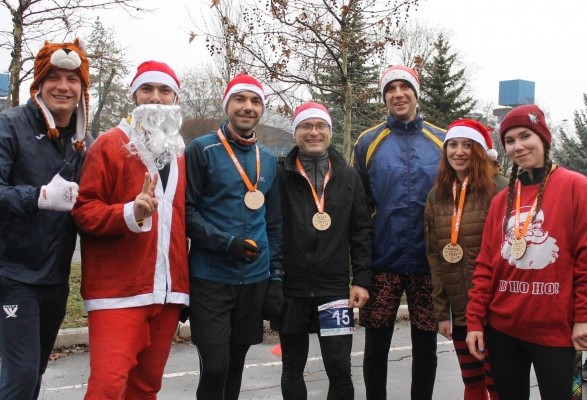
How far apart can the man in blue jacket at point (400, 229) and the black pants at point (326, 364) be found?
0.40 m

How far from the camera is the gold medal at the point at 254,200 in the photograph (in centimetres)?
380

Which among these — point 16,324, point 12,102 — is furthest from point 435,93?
point 16,324

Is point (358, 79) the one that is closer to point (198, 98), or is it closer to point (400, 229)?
point (400, 229)

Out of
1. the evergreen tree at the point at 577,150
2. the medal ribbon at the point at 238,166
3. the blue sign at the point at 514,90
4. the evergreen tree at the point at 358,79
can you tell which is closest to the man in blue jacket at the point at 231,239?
the medal ribbon at the point at 238,166

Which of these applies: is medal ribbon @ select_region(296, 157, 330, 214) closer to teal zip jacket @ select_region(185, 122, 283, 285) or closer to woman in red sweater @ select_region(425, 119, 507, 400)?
teal zip jacket @ select_region(185, 122, 283, 285)

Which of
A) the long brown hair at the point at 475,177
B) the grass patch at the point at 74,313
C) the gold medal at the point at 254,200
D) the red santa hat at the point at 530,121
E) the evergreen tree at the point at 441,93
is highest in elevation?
the evergreen tree at the point at 441,93

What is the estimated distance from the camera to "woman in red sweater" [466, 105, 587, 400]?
3.18 meters

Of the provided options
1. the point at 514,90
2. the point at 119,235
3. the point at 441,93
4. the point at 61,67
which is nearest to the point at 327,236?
the point at 119,235

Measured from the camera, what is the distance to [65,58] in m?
3.25

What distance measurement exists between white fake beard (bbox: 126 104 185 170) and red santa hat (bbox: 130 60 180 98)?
0.65 feet

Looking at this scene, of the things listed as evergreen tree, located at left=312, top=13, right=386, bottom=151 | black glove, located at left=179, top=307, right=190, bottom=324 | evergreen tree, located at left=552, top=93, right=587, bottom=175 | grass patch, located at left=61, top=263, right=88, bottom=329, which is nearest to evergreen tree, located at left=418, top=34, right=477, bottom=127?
evergreen tree, located at left=552, top=93, right=587, bottom=175

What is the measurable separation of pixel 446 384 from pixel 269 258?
283 centimetres

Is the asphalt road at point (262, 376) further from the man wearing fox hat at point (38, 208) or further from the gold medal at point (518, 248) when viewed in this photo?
the gold medal at point (518, 248)

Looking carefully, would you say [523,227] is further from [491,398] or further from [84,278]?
[84,278]
